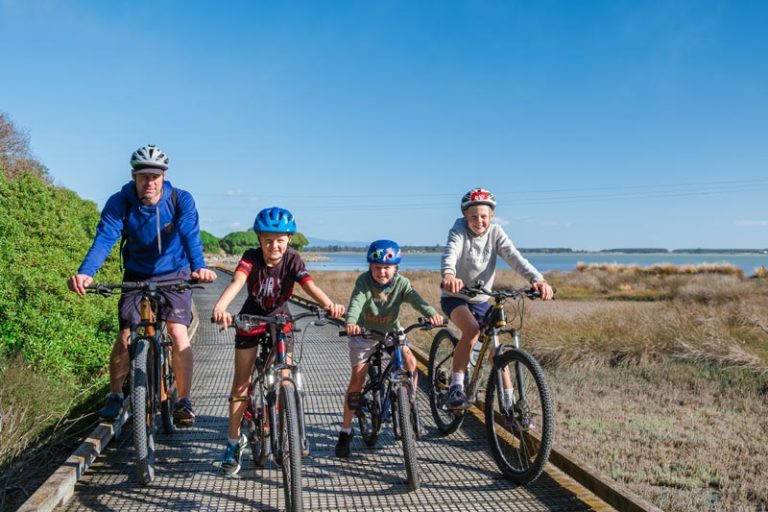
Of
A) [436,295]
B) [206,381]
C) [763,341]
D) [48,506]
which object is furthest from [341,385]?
[436,295]

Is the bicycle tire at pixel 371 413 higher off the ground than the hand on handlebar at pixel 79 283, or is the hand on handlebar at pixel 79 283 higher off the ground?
the hand on handlebar at pixel 79 283

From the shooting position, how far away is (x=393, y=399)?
4645 millimetres

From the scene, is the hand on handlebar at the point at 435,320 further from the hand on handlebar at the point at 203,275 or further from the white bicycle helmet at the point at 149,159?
the white bicycle helmet at the point at 149,159

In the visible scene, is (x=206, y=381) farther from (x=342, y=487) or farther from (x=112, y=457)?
(x=342, y=487)

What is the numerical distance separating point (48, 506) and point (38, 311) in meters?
3.62

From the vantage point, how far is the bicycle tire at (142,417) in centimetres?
427

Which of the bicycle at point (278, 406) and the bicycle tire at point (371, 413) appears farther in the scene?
the bicycle tire at point (371, 413)

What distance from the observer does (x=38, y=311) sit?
6.84 meters

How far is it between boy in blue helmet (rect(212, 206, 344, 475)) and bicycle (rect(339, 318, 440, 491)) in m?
0.52

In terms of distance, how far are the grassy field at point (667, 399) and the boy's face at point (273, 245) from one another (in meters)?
3.08

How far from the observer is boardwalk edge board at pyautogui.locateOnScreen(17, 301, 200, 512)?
371 cm

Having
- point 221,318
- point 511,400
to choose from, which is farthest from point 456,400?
point 221,318

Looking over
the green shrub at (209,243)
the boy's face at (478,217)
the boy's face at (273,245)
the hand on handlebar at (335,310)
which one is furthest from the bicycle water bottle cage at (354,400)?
the green shrub at (209,243)

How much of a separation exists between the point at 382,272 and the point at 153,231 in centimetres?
174
